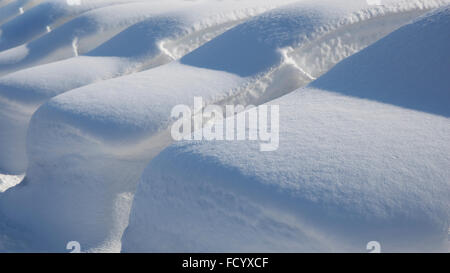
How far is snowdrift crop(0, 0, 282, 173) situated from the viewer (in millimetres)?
2789

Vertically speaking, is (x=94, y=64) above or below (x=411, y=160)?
above

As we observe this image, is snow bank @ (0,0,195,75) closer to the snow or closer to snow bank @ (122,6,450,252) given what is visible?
the snow

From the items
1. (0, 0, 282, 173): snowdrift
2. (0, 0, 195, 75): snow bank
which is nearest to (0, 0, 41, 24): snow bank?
(0, 0, 195, 75): snow bank

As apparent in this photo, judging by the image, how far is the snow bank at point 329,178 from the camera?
129 cm

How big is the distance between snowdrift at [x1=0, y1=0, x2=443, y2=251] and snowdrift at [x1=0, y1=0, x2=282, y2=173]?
38 cm

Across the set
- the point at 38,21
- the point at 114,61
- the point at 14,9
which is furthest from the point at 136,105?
the point at 14,9

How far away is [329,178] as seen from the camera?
1.38m

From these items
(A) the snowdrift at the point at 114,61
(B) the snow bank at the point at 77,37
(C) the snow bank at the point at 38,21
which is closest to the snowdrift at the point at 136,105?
(A) the snowdrift at the point at 114,61

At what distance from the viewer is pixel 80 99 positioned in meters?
2.28

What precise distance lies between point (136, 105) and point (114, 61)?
37.6 inches

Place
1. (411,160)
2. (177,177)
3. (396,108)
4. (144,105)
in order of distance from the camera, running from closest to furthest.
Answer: (411,160), (177,177), (396,108), (144,105)

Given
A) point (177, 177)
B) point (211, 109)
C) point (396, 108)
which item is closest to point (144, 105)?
point (211, 109)

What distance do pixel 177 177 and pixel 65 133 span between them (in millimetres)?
865
